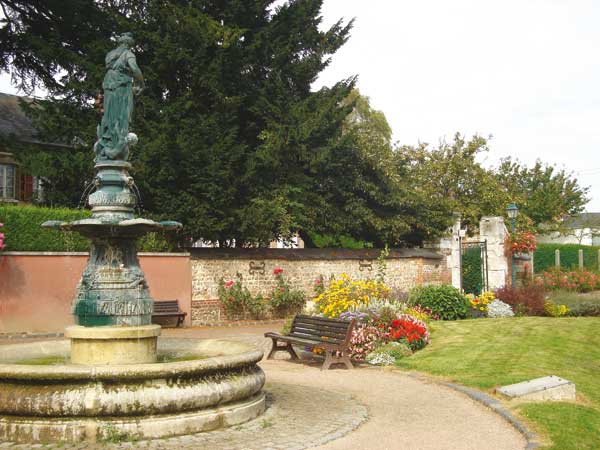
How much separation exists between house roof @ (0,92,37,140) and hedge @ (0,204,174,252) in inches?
338

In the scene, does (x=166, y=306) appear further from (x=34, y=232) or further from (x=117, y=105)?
(x=117, y=105)

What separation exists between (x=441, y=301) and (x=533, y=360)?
260 inches

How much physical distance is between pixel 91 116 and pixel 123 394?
50.6ft

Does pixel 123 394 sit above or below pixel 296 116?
below

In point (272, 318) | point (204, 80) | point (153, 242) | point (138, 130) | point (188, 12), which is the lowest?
point (272, 318)

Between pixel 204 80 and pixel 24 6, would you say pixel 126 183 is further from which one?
pixel 24 6

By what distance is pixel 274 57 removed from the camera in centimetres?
2128

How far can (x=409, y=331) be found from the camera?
1247 cm

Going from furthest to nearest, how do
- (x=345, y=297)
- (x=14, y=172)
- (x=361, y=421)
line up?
(x=14, y=172) → (x=345, y=297) → (x=361, y=421)

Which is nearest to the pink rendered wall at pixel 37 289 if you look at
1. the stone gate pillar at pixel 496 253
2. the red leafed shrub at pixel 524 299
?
the red leafed shrub at pixel 524 299

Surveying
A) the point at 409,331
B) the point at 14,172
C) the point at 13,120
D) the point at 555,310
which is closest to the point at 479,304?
the point at 555,310

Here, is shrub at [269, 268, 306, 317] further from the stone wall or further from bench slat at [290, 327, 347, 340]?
bench slat at [290, 327, 347, 340]

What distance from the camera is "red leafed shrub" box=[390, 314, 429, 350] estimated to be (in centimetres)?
1233

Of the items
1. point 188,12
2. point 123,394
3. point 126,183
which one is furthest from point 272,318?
point 123,394
